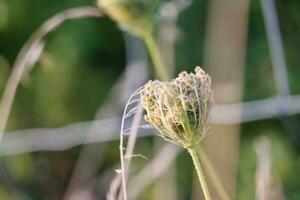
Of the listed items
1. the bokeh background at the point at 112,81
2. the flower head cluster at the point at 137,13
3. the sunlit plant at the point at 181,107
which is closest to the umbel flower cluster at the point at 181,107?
the sunlit plant at the point at 181,107

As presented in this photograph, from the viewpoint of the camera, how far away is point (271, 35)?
1.18 metres

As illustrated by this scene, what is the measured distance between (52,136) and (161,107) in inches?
39.4

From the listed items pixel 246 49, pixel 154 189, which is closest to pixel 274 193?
pixel 154 189

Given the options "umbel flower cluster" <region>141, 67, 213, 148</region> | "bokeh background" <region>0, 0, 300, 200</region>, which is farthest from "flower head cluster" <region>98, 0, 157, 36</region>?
"bokeh background" <region>0, 0, 300, 200</region>

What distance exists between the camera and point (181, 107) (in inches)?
26.3

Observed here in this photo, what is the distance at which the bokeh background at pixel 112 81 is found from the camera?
5.33 ft

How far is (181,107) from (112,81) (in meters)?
1.19

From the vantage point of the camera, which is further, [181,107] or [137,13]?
[137,13]

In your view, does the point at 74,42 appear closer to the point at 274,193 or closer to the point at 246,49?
the point at 246,49

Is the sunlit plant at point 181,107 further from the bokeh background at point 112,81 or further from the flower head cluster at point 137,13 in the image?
the bokeh background at point 112,81

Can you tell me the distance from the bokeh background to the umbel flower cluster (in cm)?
89

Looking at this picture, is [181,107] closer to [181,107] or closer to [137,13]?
[181,107]

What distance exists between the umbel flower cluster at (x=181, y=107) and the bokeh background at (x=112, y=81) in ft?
2.90

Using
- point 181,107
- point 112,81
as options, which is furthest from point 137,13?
point 112,81
